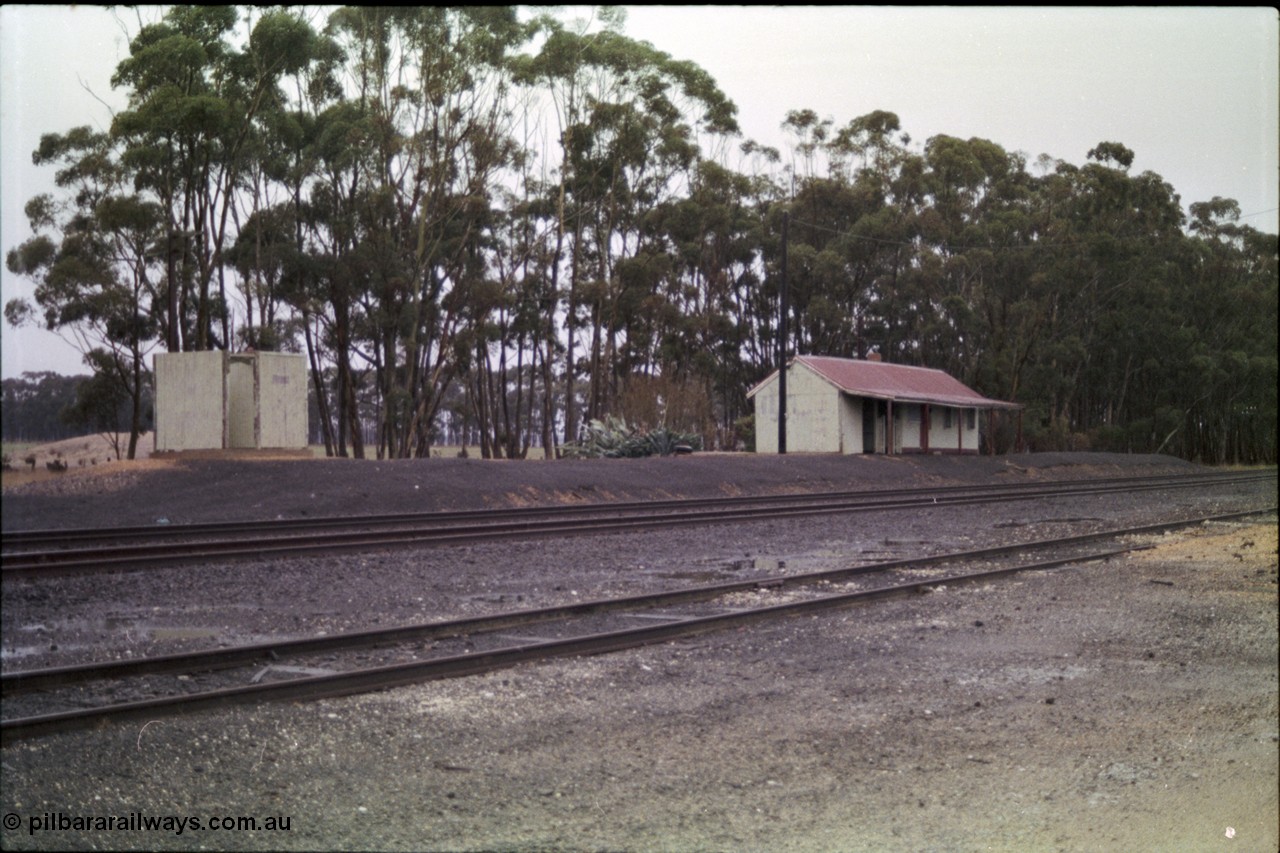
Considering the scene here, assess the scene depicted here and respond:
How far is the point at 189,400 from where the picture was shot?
2278 centimetres

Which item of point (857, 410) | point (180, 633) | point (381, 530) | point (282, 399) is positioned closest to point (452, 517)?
point (381, 530)

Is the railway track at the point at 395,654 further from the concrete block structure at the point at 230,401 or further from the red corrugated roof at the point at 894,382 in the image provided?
the red corrugated roof at the point at 894,382

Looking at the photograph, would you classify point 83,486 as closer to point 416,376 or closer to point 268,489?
point 268,489

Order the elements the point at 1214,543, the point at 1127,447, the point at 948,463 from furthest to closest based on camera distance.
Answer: the point at 1127,447 → the point at 948,463 → the point at 1214,543

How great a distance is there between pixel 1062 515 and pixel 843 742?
15.7 metres

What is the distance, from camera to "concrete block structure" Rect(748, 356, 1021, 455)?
38.7 metres

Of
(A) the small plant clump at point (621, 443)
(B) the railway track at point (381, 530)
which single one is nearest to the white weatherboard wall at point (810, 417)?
(A) the small plant clump at point (621, 443)

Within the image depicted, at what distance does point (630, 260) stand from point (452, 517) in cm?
3166

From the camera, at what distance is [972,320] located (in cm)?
5003

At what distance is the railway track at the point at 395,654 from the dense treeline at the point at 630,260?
9.44 metres

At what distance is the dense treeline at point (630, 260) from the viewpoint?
27250 millimetres

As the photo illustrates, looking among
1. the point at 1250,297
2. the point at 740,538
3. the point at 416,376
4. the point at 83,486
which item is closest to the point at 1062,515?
the point at 1250,297

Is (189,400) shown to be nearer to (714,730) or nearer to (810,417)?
(714,730)

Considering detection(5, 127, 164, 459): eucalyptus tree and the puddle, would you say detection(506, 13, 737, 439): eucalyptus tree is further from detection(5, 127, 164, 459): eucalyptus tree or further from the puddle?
the puddle
